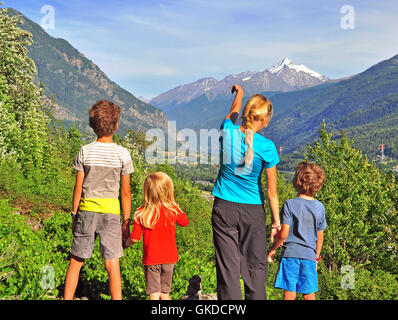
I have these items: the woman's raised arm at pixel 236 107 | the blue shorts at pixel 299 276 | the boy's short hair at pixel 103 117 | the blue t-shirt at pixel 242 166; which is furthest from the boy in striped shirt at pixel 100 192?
the blue shorts at pixel 299 276

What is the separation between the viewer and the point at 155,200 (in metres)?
4.82

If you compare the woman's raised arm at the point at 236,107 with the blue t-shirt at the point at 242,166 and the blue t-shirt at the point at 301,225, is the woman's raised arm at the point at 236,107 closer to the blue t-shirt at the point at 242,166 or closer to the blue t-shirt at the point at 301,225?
the blue t-shirt at the point at 242,166

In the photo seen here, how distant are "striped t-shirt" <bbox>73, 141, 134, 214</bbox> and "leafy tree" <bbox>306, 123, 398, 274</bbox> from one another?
31.2 m

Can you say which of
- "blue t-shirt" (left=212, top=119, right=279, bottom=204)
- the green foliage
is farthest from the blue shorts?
the green foliage

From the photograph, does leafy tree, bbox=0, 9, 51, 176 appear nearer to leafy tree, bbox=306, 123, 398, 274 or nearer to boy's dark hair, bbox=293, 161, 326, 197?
boy's dark hair, bbox=293, 161, 326, 197

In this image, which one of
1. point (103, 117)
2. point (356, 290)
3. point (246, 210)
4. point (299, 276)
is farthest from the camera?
point (356, 290)

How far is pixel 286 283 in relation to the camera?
490 cm

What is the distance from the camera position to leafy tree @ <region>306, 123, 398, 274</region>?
3609cm

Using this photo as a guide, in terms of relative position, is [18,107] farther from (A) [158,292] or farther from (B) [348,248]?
(B) [348,248]

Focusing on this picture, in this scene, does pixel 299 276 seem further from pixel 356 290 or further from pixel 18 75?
pixel 18 75

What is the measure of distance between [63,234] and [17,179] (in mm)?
6545

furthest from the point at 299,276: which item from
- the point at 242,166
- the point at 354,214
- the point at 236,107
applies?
the point at 354,214

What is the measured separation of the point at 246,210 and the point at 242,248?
442 mm
